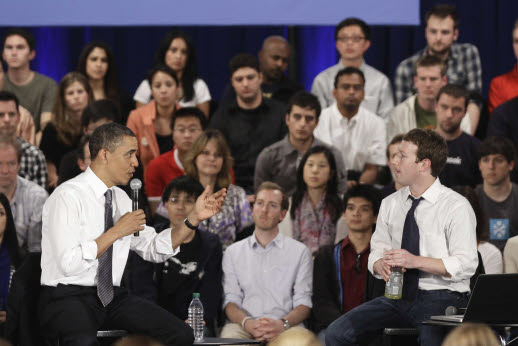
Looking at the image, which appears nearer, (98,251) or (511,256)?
(98,251)

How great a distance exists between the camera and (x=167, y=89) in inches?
277

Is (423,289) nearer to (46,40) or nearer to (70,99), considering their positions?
(70,99)

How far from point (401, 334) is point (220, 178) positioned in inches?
81.2

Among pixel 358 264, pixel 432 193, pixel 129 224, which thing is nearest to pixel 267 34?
pixel 358 264

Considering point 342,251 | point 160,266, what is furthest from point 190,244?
point 342,251

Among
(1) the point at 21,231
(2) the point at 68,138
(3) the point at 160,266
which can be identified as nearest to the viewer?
(3) the point at 160,266

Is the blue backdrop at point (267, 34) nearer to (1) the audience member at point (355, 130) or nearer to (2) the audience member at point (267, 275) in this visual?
(1) the audience member at point (355, 130)

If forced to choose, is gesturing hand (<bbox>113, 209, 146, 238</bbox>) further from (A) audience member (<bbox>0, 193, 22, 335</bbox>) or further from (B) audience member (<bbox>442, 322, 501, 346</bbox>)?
(B) audience member (<bbox>442, 322, 501, 346</bbox>)

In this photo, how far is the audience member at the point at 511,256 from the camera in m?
5.59

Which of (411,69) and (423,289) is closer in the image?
(423,289)

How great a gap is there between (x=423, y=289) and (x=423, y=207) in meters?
0.43

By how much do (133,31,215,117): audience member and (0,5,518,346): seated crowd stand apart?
0.01m

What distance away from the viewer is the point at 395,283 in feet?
15.3

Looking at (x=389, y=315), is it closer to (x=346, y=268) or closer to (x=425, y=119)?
(x=346, y=268)
